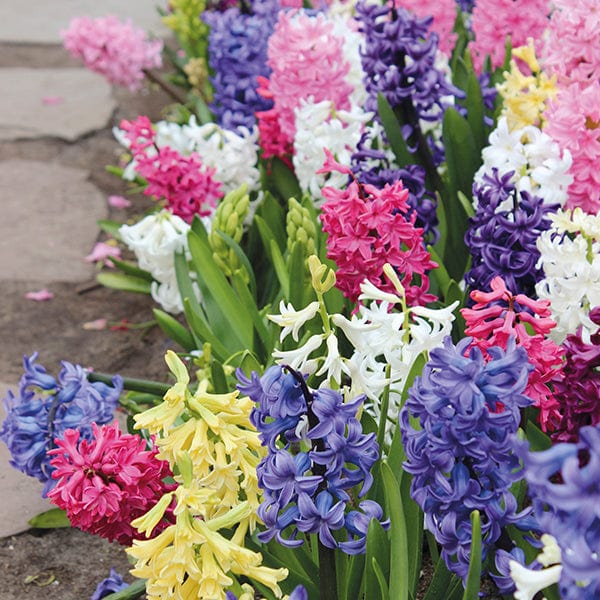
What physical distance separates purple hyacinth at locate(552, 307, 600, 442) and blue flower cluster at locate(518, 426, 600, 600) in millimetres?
516

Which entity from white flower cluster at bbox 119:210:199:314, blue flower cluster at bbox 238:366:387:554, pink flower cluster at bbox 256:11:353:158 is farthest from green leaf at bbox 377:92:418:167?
blue flower cluster at bbox 238:366:387:554

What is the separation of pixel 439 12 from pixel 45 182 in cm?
155

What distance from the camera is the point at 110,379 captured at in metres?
1.96

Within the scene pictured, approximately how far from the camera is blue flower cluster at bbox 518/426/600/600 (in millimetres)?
809

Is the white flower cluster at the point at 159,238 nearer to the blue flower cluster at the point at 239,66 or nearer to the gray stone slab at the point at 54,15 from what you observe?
the blue flower cluster at the point at 239,66

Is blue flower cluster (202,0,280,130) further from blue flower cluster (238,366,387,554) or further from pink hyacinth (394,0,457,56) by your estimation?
blue flower cluster (238,366,387,554)

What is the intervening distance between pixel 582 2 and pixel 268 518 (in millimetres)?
1349

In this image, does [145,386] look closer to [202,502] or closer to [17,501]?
[17,501]

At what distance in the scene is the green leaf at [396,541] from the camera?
1230 millimetres

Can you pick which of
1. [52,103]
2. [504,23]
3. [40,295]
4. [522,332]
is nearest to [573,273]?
[522,332]

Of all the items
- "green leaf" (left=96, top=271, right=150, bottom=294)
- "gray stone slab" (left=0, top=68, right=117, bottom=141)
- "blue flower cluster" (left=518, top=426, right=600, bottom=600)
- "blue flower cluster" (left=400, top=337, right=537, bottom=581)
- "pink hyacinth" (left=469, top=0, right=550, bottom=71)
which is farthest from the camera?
"gray stone slab" (left=0, top=68, right=117, bottom=141)

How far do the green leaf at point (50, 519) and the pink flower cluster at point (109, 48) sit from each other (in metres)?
1.78

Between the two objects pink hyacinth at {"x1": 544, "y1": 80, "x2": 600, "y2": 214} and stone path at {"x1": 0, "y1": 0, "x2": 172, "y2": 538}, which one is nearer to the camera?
pink hyacinth at {"x1": 544, "y1": 80, "x2": 600, "y2": 214}

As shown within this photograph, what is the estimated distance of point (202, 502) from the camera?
3.93 ft
